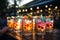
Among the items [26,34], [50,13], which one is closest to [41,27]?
[26,34]

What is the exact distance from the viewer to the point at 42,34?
30.0 ft

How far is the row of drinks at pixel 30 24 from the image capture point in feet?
30.0

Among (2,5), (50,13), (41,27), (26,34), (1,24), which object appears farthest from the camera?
(2,5)

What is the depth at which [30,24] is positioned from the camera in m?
9.28

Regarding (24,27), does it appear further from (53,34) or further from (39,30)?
(53,34)

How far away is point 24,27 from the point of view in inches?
362

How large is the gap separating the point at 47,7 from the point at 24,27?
3111 millimetres

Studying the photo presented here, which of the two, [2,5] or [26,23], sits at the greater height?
[2,5]

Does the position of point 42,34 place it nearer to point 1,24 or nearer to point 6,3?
point 1,24

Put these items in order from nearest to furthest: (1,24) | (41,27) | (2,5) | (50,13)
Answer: (1,24) < (41,27) < (50,13) < (2,5)

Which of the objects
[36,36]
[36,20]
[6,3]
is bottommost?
[36,36]

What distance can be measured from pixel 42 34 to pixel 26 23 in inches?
29.6

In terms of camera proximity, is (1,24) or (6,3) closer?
(1,24)

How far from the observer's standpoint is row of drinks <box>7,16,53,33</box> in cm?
→ 915
